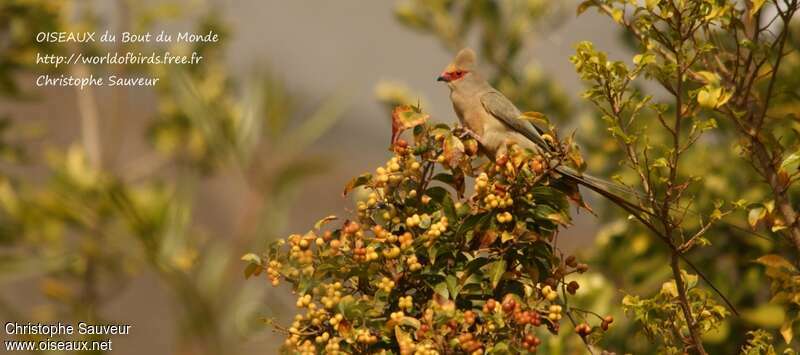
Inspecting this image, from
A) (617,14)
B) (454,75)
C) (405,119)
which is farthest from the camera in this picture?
(454,75)

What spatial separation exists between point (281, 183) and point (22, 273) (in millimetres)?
1749

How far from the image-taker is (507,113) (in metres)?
3.46

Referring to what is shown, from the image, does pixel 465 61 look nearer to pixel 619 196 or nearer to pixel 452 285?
pixel 619 196


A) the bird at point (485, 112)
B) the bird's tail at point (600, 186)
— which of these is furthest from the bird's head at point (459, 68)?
the bird's tail at point (600, 186)

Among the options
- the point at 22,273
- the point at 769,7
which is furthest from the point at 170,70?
the point at 769,7

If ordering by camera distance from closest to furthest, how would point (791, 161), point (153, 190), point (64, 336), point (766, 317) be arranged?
1. point (791, 161)
2. point (766, 317)
3. point (64, 336)
4. point (153, 190)

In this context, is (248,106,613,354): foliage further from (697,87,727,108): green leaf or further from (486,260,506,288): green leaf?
(697,87,727,108): green leaf

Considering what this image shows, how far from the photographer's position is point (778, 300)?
260 centimetres

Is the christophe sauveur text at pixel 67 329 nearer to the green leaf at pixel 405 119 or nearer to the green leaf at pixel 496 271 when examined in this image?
the green leaf at pixel 405 119

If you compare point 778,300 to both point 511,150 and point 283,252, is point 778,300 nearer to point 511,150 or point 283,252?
point 511,150

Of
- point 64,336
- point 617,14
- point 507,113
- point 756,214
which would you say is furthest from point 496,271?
point 64,336

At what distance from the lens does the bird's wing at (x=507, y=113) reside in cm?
333

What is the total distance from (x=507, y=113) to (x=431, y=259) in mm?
1371

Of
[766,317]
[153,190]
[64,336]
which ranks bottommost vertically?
[766,317]
